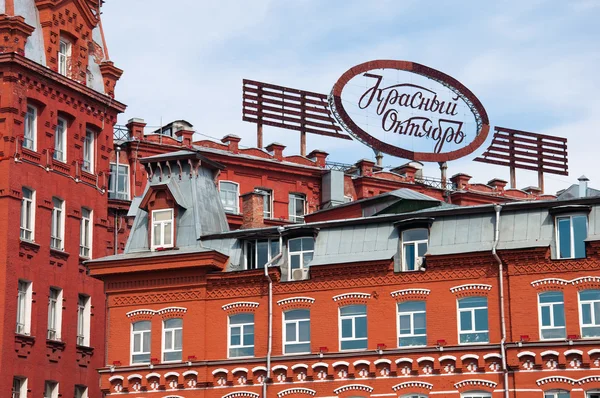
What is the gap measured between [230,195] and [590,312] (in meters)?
35.3

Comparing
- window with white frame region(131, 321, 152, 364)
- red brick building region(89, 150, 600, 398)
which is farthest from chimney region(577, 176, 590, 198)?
window with white frame region(131, 321, 152, 364)

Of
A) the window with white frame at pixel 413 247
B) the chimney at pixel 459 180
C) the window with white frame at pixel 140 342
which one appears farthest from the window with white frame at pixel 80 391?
the chimney at pixel 459 180

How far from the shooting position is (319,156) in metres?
91.7

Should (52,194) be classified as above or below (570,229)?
above

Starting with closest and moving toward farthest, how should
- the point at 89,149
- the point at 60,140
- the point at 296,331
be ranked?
the point at 296,331, the point at 60,140, the point at 89,149

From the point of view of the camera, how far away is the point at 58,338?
234 feet

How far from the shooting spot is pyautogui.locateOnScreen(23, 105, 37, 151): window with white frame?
234 ft

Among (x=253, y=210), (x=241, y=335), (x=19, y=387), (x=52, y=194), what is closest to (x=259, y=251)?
(x=241, y=335)

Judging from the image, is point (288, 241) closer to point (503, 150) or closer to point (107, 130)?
point (107, 130)

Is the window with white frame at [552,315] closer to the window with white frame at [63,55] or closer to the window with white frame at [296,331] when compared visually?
the window with white frame at [296,331]

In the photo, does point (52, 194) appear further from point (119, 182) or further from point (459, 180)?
point (459, 180)

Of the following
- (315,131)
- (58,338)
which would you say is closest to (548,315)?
(58,338)

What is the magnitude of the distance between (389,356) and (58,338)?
21377mm

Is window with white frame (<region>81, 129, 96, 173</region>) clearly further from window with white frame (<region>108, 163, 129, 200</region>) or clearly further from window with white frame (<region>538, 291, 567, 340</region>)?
window with white frame (<region>538, 291, 567, 340</region>)
